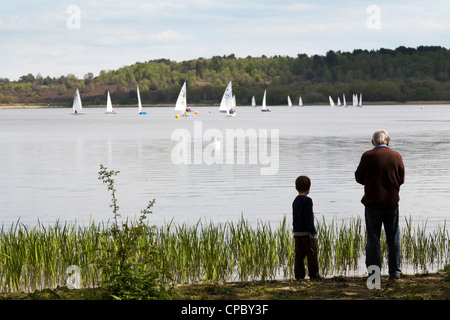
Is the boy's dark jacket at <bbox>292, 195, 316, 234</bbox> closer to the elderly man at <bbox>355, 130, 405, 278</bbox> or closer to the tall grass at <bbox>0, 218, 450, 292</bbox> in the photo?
the elderly man at <bbox>355, 130, 405, 278</bbox>

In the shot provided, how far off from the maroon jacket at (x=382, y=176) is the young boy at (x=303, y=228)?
959 millimetres

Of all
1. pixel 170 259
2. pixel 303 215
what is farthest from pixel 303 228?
pixel 170 259

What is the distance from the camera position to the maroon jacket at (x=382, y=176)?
10398 mm

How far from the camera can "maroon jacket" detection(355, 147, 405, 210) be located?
34.1 ft

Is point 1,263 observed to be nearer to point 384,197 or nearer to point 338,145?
point 384,197

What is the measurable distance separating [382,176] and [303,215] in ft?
4.57

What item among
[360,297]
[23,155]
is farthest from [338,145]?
[360,297]

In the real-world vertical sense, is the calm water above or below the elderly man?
below

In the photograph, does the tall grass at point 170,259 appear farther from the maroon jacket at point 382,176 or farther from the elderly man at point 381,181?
the maroon jacket at point 382,176

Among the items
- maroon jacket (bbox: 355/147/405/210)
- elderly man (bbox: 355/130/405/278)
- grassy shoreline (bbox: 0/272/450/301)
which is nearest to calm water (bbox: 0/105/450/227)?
grassy shoreline (bbox: 0/272/450/301)

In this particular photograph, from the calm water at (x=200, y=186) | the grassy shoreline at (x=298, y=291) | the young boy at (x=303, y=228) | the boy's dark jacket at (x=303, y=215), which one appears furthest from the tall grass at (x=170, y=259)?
the calm water at (x=200, y=186)

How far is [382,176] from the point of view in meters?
10.4
